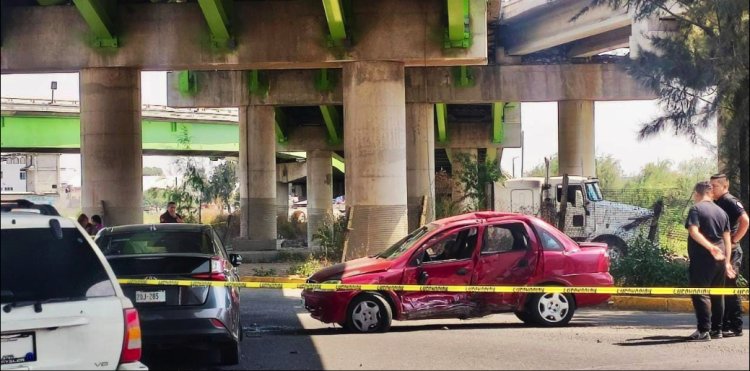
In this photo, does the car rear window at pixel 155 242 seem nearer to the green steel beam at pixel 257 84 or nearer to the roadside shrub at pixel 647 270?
the roadside shrub at pixel 647 270

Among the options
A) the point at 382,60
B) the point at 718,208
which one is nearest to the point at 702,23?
the point at 718,208

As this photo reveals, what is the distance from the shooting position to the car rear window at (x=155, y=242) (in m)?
9.73

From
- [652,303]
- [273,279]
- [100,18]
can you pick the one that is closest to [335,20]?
[100,18]

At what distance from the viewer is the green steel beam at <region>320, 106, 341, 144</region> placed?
41250mm

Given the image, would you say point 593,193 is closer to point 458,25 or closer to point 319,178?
point 458,25

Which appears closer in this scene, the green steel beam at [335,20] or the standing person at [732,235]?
the standing person at [732,235]

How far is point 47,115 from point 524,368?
3035 cm

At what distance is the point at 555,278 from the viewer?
1139 cm

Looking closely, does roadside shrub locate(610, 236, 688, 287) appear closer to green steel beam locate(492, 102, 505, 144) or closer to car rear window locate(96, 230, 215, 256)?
car rear window locate(96, 230, 215, 256)

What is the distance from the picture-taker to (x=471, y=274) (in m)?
11.4

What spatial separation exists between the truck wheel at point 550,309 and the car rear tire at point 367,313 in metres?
1.73

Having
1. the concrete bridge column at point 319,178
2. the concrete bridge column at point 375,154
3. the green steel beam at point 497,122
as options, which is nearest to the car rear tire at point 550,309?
the concrete bridge column at point 375,154

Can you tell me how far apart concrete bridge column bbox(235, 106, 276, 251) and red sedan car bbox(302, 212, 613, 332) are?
80.9ft

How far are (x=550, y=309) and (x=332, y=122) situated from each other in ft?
106
